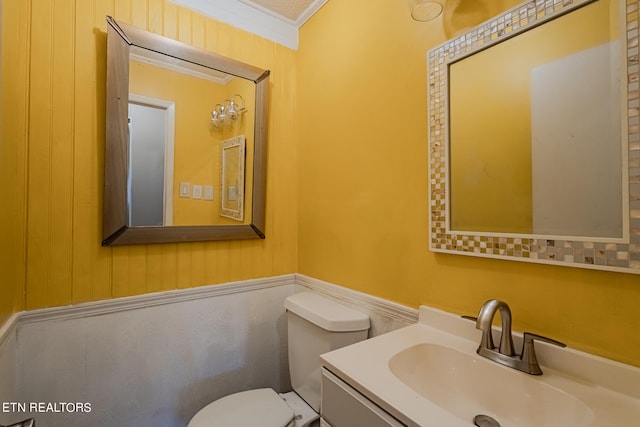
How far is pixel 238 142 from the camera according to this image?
142 centimetres

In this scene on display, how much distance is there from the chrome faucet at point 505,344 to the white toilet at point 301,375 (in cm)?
47

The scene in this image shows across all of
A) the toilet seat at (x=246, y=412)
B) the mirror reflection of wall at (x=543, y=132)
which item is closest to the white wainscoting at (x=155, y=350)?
the toilet seat at (x=246, y=412)

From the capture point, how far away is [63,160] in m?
1.03

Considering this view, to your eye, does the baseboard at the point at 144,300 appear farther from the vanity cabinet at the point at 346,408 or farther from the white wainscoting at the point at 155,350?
the vanity cabinet at the point at 346,408

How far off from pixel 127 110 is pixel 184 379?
46.9 inches

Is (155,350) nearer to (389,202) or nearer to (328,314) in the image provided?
(328,314)

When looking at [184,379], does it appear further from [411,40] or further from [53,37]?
[411,40]

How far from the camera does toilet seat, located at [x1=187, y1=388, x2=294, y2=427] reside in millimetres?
1008

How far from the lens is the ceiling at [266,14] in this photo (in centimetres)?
134

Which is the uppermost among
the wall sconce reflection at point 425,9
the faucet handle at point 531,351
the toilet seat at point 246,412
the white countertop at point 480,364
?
the wall sconce reflection at point 425,9

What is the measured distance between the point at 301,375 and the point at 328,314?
0.33 meters

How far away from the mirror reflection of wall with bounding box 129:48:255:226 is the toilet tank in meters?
0.58

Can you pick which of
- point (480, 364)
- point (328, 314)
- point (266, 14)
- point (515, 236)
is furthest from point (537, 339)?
point (266, 14)

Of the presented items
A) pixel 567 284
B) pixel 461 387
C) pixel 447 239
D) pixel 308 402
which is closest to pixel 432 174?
pixel 447 239
